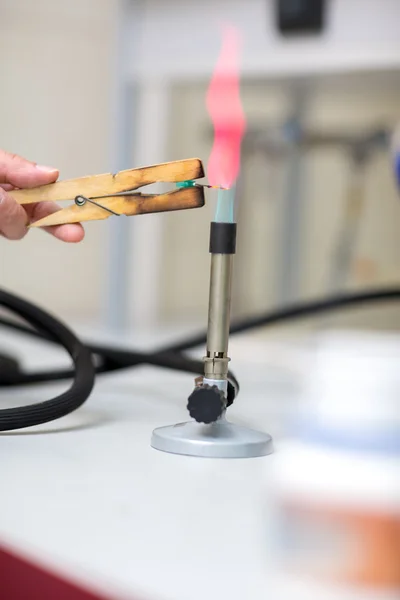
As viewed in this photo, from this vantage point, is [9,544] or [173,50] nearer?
[9,544]

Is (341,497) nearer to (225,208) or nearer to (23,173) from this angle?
(225,208)

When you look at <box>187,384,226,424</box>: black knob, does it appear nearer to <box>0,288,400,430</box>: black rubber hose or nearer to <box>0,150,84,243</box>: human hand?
<box>0,288,400,430</box>: black rubber hose

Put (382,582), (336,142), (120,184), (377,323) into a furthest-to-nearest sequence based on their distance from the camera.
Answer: (377,323) → (336,142) → (120,184) → (382,582)

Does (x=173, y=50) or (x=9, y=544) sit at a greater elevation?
(x=173, y=50)

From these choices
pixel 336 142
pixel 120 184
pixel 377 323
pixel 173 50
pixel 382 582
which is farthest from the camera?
pixel 377 323

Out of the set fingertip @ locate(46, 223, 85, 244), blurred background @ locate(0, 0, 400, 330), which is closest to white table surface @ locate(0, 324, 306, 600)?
fingertip @ locate(46, 223, 85, 244)

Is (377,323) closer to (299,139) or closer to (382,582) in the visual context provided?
(299,139)

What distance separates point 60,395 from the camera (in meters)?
0.60

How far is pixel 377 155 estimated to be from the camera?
8.50 ft

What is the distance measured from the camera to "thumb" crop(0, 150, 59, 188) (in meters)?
0.59

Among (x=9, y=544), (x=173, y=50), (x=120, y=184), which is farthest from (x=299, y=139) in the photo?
(x=9, y=544)

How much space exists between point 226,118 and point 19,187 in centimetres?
19

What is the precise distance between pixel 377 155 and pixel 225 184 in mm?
2198

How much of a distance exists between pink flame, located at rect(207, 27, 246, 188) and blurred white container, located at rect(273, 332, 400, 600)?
0.18 meters
